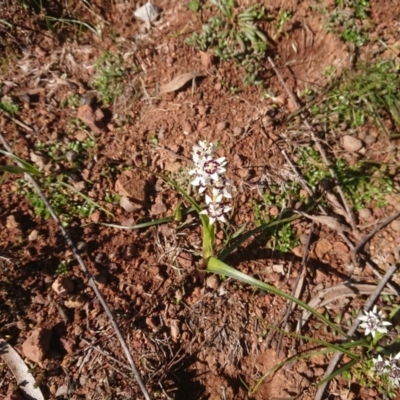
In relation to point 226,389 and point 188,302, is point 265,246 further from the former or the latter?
point 226,389

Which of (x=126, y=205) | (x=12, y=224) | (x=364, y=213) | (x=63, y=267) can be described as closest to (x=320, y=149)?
(x=364, y=213)

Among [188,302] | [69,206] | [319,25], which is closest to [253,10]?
[319,25]

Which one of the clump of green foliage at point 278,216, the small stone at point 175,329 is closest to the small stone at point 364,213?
the clump of green foliage at point 278,216

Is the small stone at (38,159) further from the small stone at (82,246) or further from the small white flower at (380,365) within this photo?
the small white flower at (380,365)

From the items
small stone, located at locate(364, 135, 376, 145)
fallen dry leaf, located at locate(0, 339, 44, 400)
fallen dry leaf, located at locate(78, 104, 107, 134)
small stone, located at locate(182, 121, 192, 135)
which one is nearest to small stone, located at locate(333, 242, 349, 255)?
small stone, located at locate(364, 135, 376, 145)

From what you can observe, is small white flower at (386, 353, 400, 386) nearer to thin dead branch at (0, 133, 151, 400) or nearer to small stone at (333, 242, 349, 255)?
small stone at (333, 242, 349, 255)
